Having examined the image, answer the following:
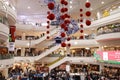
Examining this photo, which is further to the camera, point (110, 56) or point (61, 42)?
point (61, 42)

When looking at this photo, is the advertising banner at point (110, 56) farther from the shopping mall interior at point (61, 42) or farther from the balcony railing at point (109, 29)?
the balcony railing at point (109, 29)

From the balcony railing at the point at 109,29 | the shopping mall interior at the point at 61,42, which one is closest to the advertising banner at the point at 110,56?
the shopping mall interior at the point at 61,42

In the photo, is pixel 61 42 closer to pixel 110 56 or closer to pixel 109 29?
pixel 109 29

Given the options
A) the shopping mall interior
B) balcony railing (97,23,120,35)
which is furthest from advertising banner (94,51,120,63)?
balcony railing (97,23,120,35)

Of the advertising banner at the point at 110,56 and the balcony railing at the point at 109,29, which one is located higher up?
the balcony railing at the point at 109,29

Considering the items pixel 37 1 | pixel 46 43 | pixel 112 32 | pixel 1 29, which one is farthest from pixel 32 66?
pixel 1 29

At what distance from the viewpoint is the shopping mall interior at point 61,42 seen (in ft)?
58.6

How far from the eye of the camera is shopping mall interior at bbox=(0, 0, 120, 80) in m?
17.9

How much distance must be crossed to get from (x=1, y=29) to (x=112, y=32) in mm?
10616

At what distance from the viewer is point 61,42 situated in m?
21.7

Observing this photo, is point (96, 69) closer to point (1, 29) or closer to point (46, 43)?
point (46, 43)

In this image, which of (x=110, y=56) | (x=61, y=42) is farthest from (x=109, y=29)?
(x=61, y=42)

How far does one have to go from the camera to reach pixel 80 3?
23891mm

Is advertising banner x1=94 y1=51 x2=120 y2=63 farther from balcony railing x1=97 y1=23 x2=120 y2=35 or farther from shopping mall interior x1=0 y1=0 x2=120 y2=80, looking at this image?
balcony railing x1=97 y1=23 x2=120 y2=35
